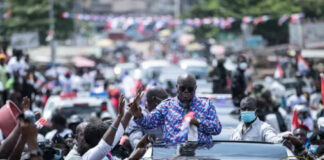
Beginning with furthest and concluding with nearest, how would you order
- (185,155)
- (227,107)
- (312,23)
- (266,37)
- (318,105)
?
(266,37), (312,23), (318,105), (227,107), (185,155)

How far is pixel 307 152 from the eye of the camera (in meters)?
7.37

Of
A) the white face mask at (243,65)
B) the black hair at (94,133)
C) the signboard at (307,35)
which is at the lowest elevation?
the black hair at (94,133)

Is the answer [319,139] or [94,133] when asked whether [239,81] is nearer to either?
[319,139]

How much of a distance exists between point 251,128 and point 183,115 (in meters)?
1.62

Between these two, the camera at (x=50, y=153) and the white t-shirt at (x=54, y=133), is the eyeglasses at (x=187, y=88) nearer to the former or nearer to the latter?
the camera at (x=50, y=153)

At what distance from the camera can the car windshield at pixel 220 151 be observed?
622 cm

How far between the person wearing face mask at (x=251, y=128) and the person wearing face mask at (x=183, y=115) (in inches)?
53.1

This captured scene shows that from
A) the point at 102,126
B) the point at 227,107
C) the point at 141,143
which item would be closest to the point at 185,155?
the point at 141,143

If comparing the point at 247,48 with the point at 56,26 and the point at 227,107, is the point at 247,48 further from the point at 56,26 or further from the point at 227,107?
the point at 227,107

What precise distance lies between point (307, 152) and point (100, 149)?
6.36 feet

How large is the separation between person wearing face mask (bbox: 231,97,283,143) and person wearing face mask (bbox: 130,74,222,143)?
135cm

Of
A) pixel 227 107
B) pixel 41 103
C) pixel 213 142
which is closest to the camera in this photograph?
pixel 213 142

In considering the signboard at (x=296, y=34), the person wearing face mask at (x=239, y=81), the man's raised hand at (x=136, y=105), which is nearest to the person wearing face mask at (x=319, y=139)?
A: the man's raised hand at (x=136, y=105)

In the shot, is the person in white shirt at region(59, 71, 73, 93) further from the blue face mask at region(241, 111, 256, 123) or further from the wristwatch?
the wristwatch
